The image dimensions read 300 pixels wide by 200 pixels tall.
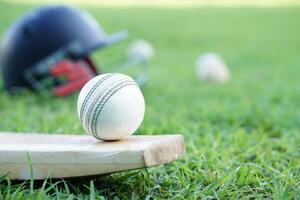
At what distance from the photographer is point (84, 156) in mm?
1860

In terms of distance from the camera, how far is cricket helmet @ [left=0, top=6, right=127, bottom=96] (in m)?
4.53

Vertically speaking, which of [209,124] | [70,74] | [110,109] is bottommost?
[209,124]

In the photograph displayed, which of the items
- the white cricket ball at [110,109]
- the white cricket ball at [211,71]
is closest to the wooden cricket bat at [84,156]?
the white cricket ball at [110,109]

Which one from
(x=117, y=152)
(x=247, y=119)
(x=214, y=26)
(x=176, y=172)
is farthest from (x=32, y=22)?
(x=214, y=26)

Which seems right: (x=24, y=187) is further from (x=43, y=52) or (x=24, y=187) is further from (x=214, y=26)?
(x=214, y=26)

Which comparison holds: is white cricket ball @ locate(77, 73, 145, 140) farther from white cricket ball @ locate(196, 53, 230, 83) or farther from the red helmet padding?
white cricket ball @ locate(196, 53, 230, 83)

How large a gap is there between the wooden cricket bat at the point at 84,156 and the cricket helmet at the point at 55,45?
2506 millimetres

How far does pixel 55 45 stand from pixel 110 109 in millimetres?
2691

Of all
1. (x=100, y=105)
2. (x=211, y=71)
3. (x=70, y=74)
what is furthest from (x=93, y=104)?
(x=211, y=71)

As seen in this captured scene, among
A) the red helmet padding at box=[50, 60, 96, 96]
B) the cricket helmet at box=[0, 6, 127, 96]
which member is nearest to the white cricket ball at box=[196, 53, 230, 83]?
the cricket helmet at box=[0, 6, 127, 96]

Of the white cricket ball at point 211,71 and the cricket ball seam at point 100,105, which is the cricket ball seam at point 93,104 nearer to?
the cricket ball seam at point 100,105

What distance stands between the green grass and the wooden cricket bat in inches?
2.1

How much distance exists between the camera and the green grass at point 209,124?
2.01 m

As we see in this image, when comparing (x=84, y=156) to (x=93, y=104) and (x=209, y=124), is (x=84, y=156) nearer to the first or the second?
(x=93, y=104)
